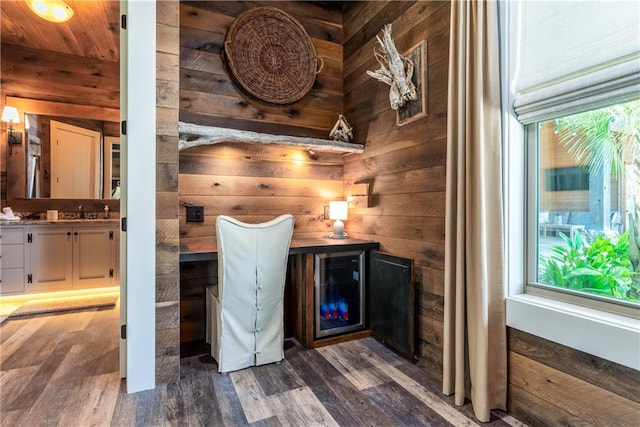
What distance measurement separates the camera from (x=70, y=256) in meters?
3.93

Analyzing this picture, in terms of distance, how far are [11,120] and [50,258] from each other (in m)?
1.72

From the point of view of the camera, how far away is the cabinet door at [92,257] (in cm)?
396

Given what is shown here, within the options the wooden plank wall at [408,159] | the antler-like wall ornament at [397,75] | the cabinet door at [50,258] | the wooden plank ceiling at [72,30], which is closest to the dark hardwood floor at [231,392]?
the wooden plank wall at [408,159]

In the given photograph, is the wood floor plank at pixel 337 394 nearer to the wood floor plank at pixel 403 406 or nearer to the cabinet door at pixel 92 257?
the wood floor plank at pixel 403 406

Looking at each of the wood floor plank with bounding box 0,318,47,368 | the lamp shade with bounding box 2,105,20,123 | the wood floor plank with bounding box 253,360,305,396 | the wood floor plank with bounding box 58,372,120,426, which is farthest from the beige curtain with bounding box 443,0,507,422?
the lamp shade with bounding box 2,105,20,123

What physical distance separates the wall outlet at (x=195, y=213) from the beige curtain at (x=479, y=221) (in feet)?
6.43

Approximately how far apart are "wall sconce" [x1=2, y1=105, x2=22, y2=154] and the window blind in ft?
17.0

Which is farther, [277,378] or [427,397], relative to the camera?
[277,378]

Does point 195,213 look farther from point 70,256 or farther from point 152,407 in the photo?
point 70,256

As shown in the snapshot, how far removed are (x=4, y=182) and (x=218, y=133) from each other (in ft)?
11.5

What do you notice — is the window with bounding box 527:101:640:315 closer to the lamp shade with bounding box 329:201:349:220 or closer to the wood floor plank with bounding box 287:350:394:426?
the wood floor plank with bounding box 287:350:394:426

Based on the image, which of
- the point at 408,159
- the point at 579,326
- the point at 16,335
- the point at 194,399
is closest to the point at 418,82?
the point at 408,159

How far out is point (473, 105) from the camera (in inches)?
69.4

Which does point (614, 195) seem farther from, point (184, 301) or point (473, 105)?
point (184, 301)
